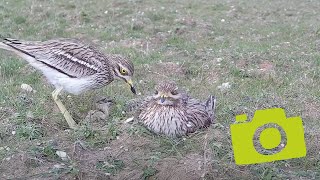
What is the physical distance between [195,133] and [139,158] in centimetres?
75

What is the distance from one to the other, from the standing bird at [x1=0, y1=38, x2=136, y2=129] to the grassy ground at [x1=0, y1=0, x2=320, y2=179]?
0.41m

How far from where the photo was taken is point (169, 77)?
8.75 m

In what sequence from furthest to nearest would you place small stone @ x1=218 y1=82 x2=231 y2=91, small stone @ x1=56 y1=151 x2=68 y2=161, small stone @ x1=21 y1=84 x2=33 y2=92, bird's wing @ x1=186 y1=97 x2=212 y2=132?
small stone @ x1=218 y1=82 x2=231 y2=91, small stone @ x1=21 y1=84 x2=33 y2=92, bird's wing @ x1=186 y1=97 x2=212 y2=132, small stone @ x1=56 y1=151 x2=68 y2=161

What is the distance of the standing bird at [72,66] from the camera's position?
6.45 metres

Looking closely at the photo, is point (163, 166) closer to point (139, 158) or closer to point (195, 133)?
point (139, 158)

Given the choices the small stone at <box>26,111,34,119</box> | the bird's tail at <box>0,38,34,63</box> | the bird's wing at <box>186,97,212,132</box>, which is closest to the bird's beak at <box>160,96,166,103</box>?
the bird's wing at <box>186,97,212,132</box>

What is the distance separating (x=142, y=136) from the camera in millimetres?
5855

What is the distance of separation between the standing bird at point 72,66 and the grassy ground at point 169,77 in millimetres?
407

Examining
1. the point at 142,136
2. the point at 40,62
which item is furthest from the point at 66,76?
the point at 142,136

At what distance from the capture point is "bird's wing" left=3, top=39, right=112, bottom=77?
6469 mm

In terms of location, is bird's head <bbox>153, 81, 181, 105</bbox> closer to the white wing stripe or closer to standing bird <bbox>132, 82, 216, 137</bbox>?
standing bird <bbox>132, 82, 216, 137</bbox>

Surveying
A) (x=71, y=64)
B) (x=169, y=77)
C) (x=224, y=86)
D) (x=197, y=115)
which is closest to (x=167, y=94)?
(x=197, y=115)

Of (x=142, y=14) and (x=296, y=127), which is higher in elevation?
(x=296, y=127)

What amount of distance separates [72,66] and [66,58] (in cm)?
13
